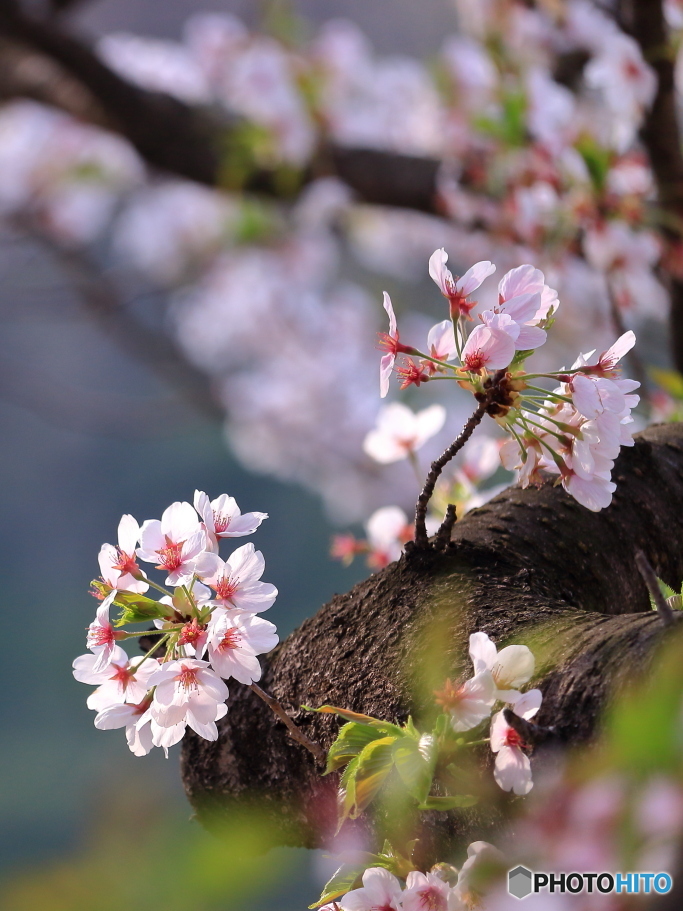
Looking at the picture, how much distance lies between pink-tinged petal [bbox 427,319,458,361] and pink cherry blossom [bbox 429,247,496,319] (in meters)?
0.02

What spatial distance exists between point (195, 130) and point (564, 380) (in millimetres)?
1027

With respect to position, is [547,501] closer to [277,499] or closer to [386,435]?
[386,435]

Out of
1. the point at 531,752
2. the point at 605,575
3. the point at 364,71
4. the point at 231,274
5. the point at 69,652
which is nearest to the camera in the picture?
the point at 531,752

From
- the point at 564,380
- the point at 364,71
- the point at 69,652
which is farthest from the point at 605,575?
the point at 69,652

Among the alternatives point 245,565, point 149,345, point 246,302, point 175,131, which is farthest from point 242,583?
point 246,302

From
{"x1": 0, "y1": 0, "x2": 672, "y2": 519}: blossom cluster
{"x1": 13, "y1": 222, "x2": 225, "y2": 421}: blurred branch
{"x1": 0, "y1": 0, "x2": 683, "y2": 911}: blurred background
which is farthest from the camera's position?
{"x1": 13, "y1": 222, "x2": 225, "y2": 421}: blurred branch

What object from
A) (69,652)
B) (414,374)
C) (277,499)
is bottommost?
(69,652)

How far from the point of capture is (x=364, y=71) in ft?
5.48

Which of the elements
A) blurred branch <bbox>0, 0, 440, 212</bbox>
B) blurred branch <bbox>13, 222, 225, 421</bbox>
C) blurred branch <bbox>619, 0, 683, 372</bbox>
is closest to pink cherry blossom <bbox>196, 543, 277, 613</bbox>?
blurred branch <bbox>619, 0, 683, 372</bbox>

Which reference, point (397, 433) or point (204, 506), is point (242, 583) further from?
point (397, 433)

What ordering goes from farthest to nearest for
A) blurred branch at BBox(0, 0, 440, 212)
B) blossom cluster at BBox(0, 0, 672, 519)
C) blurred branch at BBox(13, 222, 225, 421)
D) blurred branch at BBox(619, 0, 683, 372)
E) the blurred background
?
blurred branch at BBox(13, 222, 225, 421)
blurred branch at BBox(0, 0, 440, 212)
blossom cluster at BBox(0, 0, 672, 519)
blurred branch at BBox(619, 0, 683, 372)
the blurred background

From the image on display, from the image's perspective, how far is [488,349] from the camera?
29 centimetres

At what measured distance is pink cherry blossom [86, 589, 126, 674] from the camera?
30 cm

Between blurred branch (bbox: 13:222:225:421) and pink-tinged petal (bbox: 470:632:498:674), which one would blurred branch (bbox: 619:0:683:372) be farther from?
blurred branch (bbox: 13:222:225:421)
